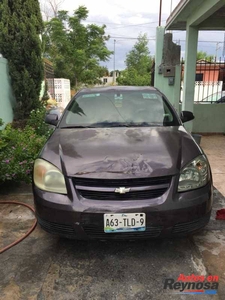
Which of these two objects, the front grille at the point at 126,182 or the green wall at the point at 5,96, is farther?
the green wall at the point at 5,96

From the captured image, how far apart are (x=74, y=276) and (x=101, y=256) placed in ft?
1.10

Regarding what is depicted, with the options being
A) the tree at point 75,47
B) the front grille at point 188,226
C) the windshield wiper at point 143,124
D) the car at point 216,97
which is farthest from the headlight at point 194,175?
the tree at point 75,47

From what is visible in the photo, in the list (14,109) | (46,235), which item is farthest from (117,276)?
(14,109)

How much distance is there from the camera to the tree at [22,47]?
6.66m

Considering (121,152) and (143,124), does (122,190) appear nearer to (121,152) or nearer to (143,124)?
(121,152)

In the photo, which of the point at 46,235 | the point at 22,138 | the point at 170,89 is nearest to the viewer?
the point at 46,235

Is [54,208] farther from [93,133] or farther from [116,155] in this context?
[93,133]

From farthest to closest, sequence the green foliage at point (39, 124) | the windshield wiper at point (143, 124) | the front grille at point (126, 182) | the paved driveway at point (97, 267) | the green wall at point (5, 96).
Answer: the green wall at point (5, 96), the green foliage at point (39, 124), the windshield wiper at point (143, 124), the front grille at point (126, 182), the paved driveway at point (97, 267)

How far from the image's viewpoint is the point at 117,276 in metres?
2.17

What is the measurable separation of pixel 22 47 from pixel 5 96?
133 centimetres

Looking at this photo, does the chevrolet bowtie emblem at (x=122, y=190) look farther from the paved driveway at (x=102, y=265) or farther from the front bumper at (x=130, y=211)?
the paved driveway at (x=102, y=265)

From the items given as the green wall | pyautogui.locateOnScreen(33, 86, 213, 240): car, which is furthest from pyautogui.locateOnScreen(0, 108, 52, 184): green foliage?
the green wall

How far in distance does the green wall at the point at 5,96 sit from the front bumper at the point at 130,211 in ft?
15.6

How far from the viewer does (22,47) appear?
683 cm
